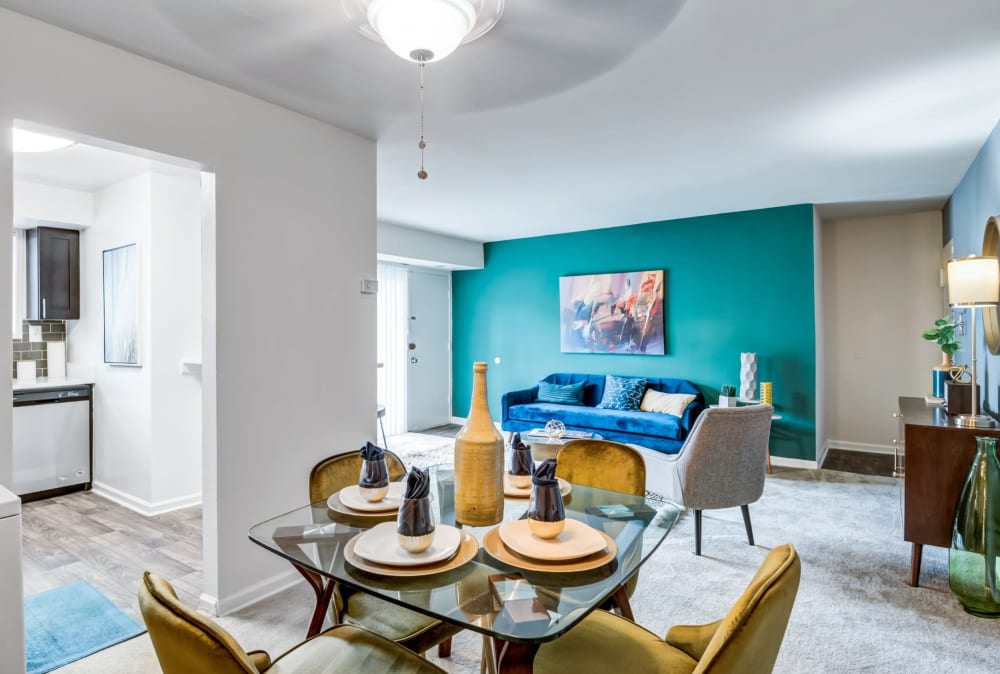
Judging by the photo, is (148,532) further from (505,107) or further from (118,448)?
(505,107)

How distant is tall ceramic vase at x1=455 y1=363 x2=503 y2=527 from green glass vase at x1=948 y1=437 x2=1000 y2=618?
2362 mm

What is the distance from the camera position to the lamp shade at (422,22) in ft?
5.29

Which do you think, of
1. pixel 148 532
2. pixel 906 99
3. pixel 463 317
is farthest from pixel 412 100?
pixel 463 317

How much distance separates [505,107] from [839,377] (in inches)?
201

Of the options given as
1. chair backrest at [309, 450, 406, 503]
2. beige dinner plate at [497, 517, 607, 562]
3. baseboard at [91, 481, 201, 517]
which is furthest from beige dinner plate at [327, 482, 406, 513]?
baseboard at [91, 481, 201, 517]

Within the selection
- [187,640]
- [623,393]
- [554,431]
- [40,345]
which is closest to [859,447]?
[623,393]

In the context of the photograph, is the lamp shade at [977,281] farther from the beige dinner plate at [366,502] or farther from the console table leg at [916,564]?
the beige dinner plate at [366,502]

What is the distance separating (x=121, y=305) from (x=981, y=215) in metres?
6.01

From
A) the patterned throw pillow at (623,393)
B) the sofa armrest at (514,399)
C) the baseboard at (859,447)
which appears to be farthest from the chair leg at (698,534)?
the baseboard at (859,447)

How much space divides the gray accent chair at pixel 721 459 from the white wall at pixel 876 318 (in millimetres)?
3328

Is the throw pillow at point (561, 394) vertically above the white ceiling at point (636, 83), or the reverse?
the white ceiling at point (636, 83)

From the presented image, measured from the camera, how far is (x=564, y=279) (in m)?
6.48

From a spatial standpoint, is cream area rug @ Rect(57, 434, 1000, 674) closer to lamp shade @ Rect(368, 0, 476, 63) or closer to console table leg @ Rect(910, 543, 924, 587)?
console table leg @ Rect(910, 543, 924, 587)

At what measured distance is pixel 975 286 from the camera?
2637 mm
